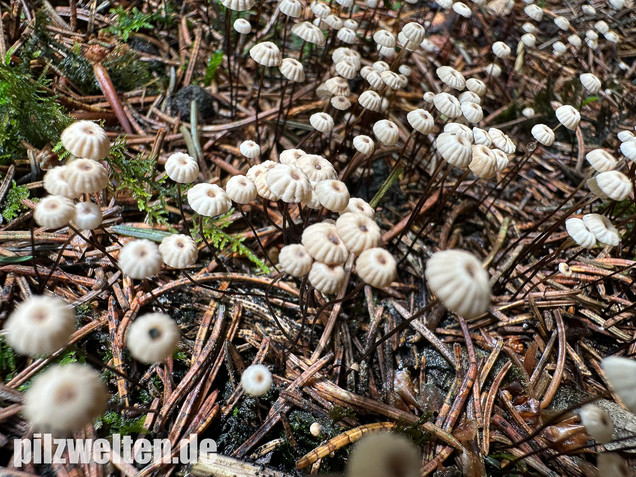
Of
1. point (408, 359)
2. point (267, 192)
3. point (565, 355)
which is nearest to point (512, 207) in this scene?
point (565, 355)

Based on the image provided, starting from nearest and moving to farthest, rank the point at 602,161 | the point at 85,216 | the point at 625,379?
the point at 625,379 < the point at 85,216 < the point at 602,161

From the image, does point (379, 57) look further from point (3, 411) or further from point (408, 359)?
point (3, 411)

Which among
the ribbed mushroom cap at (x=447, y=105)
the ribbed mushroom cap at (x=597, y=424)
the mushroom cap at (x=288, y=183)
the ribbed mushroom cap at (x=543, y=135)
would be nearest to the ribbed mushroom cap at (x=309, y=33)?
the ribbed mushroom cap at (x=447, y=105)

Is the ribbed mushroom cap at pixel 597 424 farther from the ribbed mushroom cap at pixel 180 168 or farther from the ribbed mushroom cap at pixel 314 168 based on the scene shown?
the ribbed mushroom cap at pixel 180 168

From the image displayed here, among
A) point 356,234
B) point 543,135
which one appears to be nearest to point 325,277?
point 356,234

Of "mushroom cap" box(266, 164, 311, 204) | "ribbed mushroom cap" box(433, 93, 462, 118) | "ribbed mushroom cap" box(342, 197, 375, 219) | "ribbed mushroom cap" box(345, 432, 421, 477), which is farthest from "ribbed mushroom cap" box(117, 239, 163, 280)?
"ribbed mushroom cap" box(433, 93, 462, 118)

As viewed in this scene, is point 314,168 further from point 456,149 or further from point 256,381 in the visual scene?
point 256,381
